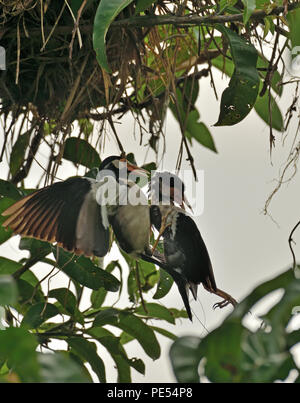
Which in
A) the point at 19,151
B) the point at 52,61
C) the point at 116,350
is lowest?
the point at 116,350

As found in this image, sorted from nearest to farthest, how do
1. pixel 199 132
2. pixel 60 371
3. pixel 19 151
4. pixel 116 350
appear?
pixel 60 371
pixel 116 350
pixel 19 151
pixel 199 132

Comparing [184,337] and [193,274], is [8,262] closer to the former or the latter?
[193,274]

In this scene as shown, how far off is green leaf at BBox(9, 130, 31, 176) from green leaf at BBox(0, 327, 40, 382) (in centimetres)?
86

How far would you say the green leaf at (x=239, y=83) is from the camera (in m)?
0.99

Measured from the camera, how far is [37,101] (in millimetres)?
1219

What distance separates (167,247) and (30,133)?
0.37 m

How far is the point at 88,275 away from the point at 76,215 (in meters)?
0.13

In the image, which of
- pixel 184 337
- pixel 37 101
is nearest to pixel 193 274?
pixel 37 101

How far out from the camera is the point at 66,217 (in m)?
1.04

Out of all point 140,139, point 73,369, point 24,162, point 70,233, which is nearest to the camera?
point 73,369

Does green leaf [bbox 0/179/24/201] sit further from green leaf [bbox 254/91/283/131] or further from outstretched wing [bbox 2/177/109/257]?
green leaf [bbox 254/91/283/131]

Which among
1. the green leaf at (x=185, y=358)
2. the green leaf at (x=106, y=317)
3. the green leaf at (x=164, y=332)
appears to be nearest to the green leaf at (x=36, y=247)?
the green leaf at (x=106, y=317)

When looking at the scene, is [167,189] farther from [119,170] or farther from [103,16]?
[103,16]

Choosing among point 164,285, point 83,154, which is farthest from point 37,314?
point 83,154
